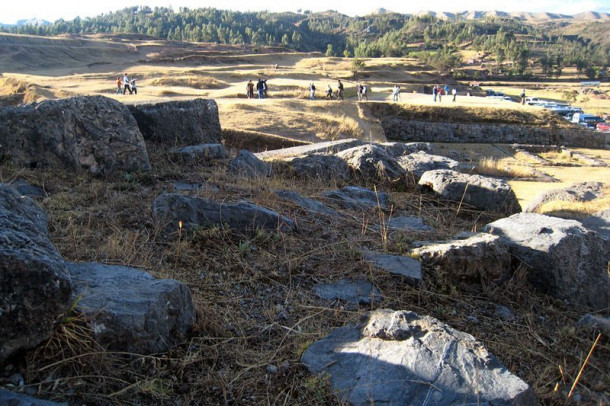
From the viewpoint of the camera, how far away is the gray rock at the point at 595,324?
10.6ft

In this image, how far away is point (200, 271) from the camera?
344 cm

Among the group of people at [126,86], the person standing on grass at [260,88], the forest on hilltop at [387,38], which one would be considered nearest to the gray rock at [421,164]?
the person standing on grass at [260,88]

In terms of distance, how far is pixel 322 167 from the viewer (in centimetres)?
727

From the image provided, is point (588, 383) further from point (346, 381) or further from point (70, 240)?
point (70, 240)

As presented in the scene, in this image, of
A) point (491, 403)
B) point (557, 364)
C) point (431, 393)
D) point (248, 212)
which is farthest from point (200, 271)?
point (557, 364)

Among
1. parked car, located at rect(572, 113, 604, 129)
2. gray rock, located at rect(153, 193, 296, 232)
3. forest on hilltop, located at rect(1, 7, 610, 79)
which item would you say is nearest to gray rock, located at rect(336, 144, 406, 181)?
gray rock, located at rect(153, 193, 296, 232)

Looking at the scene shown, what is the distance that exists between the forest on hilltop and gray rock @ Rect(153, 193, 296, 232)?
73.8 meters

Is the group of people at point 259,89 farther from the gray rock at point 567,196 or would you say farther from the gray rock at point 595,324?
the gray rock at point 595,324

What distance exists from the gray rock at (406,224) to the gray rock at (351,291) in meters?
1.21

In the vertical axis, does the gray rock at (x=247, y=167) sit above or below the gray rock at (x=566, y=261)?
above

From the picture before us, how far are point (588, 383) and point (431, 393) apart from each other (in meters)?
1.13

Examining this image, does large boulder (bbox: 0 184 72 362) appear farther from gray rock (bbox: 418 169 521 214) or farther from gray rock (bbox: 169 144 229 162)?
gray rock (bbox: 418 169 521 214)

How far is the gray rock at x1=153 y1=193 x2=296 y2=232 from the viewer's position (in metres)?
3.97

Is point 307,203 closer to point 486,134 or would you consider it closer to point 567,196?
point 567,196
